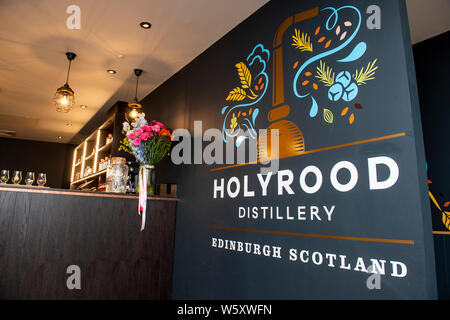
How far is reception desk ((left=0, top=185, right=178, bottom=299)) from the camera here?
2412mm

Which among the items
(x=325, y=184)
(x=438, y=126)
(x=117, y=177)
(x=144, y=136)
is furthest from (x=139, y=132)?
(x=438, y=126)

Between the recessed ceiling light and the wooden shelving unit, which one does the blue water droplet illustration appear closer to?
the recessed ceiling light

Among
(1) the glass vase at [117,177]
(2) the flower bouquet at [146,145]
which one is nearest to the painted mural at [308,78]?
(2) the flower bouquet at [146,145]

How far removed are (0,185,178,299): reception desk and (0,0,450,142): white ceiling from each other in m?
1.73

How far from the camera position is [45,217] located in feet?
8.39

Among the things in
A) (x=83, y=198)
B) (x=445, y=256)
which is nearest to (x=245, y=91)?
(x=83, y=198)

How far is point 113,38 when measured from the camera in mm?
3361

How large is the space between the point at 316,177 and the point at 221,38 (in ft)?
6.57

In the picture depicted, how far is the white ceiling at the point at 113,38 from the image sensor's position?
2.82 m

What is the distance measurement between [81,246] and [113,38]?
7.25ft

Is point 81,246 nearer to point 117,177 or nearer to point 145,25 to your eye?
point 117,177

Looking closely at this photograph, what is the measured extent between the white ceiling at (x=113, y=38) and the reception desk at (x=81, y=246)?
173 cm

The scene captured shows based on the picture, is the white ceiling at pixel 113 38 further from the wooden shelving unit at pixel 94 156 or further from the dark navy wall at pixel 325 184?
the wooden shelving unit at pixel 94 156
